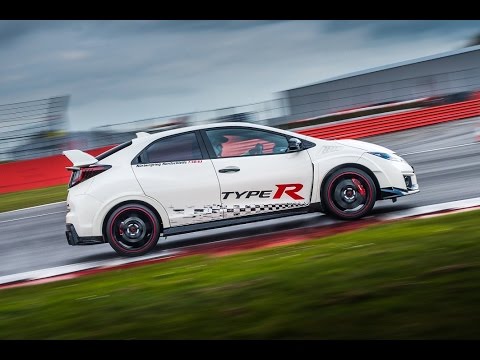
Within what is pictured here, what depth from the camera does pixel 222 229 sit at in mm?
11281

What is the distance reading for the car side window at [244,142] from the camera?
9914mm

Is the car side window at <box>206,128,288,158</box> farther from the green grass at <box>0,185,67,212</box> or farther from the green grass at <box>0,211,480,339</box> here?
the green grass at <box>0,185,67,212</box>

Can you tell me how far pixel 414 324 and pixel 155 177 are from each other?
498 cm

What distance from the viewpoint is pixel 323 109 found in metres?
24.2

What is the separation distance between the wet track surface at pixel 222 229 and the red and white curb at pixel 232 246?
321mm

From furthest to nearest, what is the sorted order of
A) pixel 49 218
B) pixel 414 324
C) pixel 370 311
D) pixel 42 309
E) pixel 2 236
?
1. pixel 49 218
2. pixel 2 236
3. pixel 42 309
4. pixel 370 311
5. pixel 414 324

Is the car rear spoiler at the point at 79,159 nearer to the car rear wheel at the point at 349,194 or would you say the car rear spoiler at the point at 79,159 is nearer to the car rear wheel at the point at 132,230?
the car rear wheel at the point at 132,230

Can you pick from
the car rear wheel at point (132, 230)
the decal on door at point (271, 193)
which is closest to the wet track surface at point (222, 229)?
the car rear wheel at point (132, 230)
